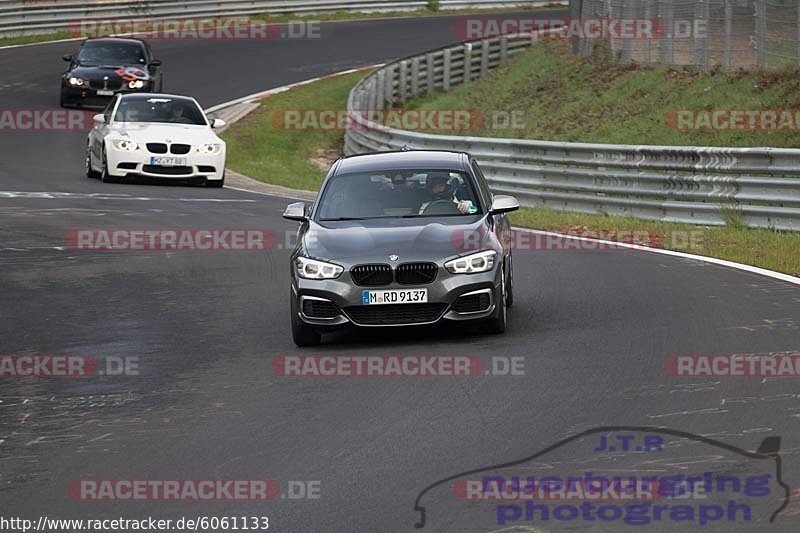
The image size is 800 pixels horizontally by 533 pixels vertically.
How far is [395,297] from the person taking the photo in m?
11.2

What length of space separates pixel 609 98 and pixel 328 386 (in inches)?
915

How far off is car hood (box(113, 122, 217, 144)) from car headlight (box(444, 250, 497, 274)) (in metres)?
14.7

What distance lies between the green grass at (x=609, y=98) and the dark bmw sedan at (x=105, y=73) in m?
7.12

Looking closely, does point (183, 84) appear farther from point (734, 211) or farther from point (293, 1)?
point (734, 211)

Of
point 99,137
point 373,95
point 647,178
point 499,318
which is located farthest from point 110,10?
point 499,318

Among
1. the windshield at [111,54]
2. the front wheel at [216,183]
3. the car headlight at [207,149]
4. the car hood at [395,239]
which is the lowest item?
the front wheel at [216,183]

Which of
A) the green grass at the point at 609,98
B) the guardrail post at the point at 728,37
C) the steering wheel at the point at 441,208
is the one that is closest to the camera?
the steering wheel at the point at 441,208

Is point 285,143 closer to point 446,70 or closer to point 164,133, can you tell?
point 446,70

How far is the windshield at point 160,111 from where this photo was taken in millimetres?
26094

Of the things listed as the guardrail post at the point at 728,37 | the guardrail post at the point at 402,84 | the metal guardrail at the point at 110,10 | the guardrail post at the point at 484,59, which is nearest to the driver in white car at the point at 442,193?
the guardrail post at the point at 728,37

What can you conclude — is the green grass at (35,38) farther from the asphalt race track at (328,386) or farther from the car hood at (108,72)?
the asphalt race track at (328,386)

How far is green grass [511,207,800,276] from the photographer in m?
16.4

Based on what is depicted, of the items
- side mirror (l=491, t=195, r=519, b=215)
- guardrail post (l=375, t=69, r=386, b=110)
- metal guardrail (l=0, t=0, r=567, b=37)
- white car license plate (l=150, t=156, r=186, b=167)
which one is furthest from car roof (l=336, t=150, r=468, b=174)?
metal guardrail (l=0, t=0, r=567, b=37)

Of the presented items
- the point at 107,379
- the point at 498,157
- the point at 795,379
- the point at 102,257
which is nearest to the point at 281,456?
the point at 107,379
